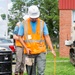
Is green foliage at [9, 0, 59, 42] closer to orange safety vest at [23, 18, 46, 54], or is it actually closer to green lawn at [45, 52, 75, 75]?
green lawn at [45, 52, 75, 75]

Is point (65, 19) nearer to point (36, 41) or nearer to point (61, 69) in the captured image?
point (61, 69)

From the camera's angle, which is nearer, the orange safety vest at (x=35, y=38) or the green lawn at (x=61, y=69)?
the orange safety vest at (x=35, y=38)

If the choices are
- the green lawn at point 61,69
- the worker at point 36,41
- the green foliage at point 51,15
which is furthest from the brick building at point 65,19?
the green foliage at point 51,15

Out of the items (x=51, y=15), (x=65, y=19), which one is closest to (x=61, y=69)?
(x=65, y=19)

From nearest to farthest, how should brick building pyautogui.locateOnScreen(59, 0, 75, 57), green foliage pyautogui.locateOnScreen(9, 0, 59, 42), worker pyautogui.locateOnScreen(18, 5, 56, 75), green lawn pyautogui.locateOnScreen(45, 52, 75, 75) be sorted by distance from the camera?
worker pyautogui.locateOnScreen(18, 5, 56, 75) < green lawn pyautogui.locateOnScreen(45, 52, 75, 75) < brick building pyautogui.locateOnScreen(59, 0, 75, 57) < green foliage pyautogui.locateOnScreen(9, 0, 59, 42)

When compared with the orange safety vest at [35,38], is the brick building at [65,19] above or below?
below

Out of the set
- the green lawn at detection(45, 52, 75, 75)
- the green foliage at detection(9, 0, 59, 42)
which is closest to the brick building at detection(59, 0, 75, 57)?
the green lawn at detection(45, 52, 75, 75)

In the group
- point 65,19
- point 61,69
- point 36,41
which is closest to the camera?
point 36,41

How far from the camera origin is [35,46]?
8.58 meters

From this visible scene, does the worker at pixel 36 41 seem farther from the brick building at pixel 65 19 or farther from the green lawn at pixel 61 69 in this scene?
the brick building at pixel 65 19

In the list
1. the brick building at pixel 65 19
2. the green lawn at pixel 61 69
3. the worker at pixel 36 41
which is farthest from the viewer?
the brick building at pixel 65 19

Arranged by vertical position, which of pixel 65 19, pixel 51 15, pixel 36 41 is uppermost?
pixel 36 41

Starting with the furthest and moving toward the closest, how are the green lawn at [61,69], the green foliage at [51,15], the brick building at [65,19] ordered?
the green foliage at [51,15] < the brick building at [65,19] < the green lawn at [61,69]

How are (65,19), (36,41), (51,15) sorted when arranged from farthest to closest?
(51,15), (65,19), (36,41)
